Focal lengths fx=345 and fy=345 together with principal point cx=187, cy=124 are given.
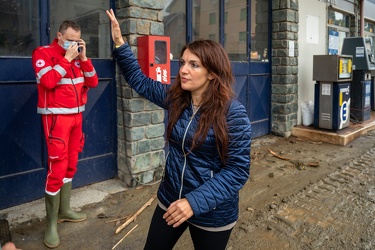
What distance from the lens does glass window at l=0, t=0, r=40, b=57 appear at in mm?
3467

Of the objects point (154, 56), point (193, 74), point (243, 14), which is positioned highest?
point (243, 14)

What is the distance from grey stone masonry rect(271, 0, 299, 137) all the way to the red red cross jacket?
15.2 ft

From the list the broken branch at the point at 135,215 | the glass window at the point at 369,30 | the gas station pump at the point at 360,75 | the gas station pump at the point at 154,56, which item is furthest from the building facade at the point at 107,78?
the glass window at the point at 369,30

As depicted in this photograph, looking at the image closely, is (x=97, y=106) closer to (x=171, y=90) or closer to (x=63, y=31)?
(x=63, y=31)

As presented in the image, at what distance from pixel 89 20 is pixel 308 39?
5139 millimetres

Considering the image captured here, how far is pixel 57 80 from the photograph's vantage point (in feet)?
9.52

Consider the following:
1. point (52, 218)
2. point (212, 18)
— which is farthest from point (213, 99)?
point (212, 18)

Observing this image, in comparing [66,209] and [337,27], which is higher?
[337,27]

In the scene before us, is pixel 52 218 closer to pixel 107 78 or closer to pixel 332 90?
pixel 107 78

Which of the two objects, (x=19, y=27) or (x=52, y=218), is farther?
(x=19, y=27)

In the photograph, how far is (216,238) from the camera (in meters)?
1.87

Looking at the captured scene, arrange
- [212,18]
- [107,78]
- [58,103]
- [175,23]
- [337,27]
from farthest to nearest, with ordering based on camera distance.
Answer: [337,27]
[212,18]
[175,23]
[107,78]
[58,103]

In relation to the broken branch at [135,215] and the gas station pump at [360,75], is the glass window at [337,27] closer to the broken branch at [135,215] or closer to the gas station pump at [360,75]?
the gas station pump at [360,75]

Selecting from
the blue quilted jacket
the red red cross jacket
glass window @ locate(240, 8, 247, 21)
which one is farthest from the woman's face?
glass window @ locate(240, 8, 247, 21)
